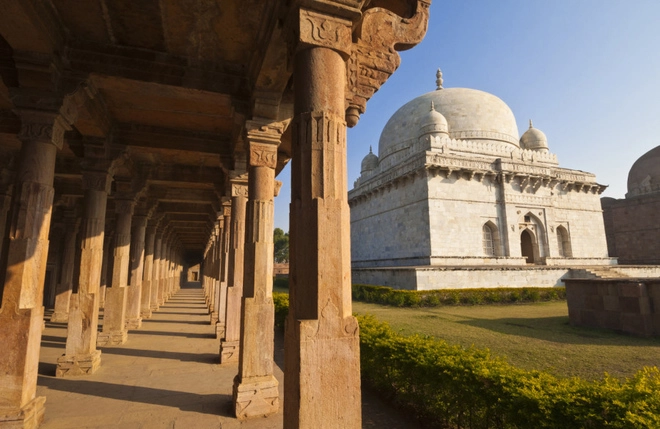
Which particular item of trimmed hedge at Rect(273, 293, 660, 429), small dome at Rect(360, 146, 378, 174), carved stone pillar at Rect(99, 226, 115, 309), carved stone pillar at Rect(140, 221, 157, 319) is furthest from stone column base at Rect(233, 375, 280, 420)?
small dome at Rect(360, 146, 378, 174)

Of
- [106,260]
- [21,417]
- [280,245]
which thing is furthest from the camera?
[280,245]

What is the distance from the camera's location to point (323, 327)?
254cm

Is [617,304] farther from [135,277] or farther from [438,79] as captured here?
[438,79]

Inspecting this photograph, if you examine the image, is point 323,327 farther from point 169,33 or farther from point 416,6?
point 169,33

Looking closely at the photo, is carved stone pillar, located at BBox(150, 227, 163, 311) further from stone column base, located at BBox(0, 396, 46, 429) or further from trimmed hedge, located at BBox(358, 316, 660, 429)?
trimmed hedge, located at BBox(358, 316, 660, 429)

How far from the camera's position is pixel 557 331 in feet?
33.7

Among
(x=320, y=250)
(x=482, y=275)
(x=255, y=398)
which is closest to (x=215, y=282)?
(x=255, y=398)

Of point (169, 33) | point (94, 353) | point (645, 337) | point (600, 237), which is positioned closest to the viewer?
point (169, 33)

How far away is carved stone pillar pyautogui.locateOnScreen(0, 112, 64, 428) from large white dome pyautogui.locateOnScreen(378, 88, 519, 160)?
2620cm

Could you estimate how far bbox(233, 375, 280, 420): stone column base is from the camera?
15.8ft

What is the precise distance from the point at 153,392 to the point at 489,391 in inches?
197

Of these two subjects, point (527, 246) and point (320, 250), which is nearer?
point (320, 250)

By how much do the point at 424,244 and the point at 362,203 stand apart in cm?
911

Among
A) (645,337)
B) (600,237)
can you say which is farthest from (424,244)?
(600,237)
